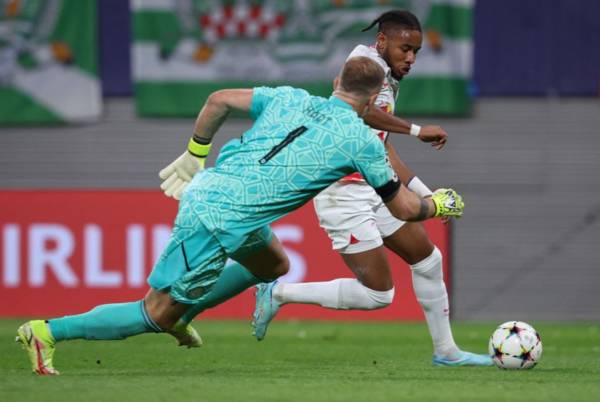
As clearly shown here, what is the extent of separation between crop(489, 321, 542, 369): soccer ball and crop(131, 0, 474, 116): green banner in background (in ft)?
26.0

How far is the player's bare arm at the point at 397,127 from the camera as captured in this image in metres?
7.70

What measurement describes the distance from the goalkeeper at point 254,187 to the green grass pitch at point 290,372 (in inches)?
12.5

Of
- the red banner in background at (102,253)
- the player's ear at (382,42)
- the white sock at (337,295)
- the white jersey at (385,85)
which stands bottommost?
the red banner in background at (102,253)

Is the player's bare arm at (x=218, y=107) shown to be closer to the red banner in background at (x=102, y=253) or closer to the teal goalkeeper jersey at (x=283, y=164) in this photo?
the teal goalkeeper jersey at (x=283, y=164)

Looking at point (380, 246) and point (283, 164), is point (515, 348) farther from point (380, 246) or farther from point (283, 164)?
point (283, 164)

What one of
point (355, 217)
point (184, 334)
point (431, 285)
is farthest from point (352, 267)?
point (184, 334)

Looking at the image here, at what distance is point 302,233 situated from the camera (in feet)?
48.2

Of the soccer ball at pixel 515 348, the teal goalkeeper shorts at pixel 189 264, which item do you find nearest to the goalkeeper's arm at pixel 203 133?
the teal goalkeeper shorts at pixel 189 264

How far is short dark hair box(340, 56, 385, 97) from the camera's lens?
22.4 feet

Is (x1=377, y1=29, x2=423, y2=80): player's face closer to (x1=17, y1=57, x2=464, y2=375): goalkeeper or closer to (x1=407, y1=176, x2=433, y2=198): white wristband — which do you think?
(x1=407, y1=176, x2=433, y2=198): white wristband

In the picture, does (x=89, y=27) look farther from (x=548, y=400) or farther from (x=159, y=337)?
(x=548, y=400)

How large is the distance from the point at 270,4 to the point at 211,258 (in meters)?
9.08

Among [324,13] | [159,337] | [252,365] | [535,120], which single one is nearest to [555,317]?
[535,120]

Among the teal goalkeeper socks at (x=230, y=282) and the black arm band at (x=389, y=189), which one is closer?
the black arm band at (x=389, y=189)
